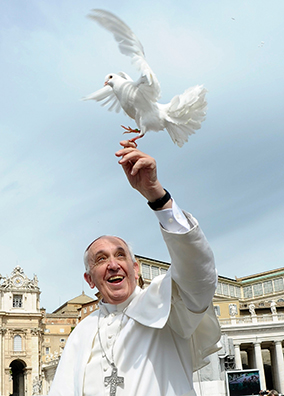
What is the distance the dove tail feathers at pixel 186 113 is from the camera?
3637mm

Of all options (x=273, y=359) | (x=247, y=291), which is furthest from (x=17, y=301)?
(x=273, y=359)

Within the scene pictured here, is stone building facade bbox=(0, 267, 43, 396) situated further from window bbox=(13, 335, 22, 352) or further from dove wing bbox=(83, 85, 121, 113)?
dove wing bbox=(83, 85, 121, 113)

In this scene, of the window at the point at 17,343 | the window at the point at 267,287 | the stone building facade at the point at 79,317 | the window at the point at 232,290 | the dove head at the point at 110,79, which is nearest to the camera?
the dove head at the point at 110,79

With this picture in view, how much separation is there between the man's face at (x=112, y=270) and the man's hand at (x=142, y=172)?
715 millimetres

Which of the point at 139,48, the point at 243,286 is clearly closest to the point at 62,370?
the point at 139,48

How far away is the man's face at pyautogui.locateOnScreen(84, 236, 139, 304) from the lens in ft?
10.1

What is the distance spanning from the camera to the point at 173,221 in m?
2.51

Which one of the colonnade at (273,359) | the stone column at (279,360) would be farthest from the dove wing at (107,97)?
the stone column at (279,360)

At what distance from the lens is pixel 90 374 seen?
2.97 metres

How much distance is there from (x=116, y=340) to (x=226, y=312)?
187ft

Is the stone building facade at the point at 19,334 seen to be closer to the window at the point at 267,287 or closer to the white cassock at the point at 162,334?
the window at the point at 267,287

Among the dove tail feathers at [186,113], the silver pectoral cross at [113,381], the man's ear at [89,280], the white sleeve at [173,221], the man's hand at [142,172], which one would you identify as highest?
the dove tail feathers at [186,113]

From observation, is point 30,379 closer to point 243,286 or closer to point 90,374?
point 243,286

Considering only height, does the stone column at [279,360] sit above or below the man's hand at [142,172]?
above
